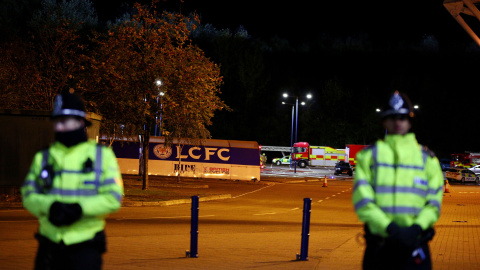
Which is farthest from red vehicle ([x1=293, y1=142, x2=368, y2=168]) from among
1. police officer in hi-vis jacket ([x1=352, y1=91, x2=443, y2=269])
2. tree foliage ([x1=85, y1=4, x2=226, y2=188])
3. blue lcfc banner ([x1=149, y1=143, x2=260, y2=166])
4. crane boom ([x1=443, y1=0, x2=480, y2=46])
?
police officer in hi-vis jacket ([x1=352, y1=91, x2=443, y2=269])

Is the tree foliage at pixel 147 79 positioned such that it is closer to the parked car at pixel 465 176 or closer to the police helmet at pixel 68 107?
the police helmet at pixel 68 107

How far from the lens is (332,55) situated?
383 feet

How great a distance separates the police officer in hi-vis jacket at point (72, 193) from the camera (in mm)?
4090

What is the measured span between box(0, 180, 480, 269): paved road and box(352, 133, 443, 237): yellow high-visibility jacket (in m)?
0.48

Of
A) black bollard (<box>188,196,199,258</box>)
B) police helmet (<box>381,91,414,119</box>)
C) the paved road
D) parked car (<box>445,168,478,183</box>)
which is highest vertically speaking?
police helmet (<box>381,91,414,119</box>)

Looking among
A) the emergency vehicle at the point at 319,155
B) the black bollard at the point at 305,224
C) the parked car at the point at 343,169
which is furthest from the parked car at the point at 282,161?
the black bollard at the point at 305,224

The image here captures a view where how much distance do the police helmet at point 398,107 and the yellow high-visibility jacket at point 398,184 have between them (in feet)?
0.54

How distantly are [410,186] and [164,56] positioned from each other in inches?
922

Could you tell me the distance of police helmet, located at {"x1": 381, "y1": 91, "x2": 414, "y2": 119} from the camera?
4480 millimetres

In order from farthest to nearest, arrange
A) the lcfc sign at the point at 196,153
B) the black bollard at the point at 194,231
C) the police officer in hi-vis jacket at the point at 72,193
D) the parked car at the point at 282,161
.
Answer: the parked car at the point at 282,161 → the lcfc sign at the point at 196,153 → the black bollard at the point at 194,231 → the police officer in hi-vis jacket at the point at 72,193

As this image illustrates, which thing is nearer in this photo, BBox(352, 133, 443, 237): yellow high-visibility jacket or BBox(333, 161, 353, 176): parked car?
BBox(352, 133, 443, 237): yellow high-visibility jacket

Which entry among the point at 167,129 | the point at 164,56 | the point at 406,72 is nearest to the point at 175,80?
the point at 164,56

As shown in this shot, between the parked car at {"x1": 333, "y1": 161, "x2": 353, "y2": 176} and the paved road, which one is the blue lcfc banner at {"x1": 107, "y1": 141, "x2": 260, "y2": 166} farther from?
the parked car at {"x1": 333, "y1": 161, "x2": 353, "y2": 176}

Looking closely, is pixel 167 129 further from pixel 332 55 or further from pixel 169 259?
pixel 332 55
